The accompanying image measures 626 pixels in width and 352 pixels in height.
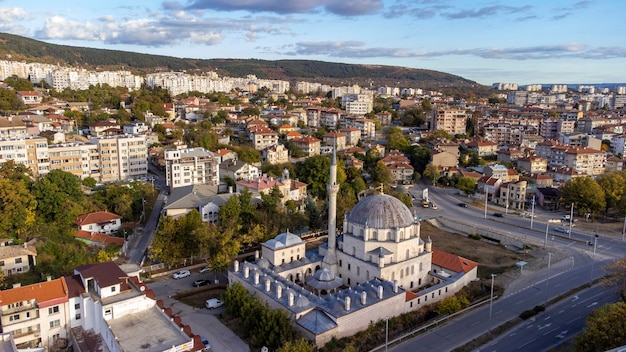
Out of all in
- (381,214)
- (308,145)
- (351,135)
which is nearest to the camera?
(381,214)

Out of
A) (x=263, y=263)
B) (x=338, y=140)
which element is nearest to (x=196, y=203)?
(x=263, y=263)

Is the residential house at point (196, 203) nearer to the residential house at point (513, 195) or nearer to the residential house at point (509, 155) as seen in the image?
the residential house at point (513, 195)

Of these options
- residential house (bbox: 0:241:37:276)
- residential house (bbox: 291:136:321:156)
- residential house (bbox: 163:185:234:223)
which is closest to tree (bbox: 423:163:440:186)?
residential house (bbox: 291:136:321:156)

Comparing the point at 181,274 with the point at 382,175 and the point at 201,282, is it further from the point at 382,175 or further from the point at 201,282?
the point at 382,175

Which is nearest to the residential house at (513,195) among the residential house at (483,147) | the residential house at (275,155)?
the residential house at (483,147)

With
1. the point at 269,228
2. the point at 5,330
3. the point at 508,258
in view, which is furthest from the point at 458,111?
the point at 5,330

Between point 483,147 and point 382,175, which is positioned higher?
point 483,147

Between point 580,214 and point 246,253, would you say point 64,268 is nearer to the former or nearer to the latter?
point 246,253
